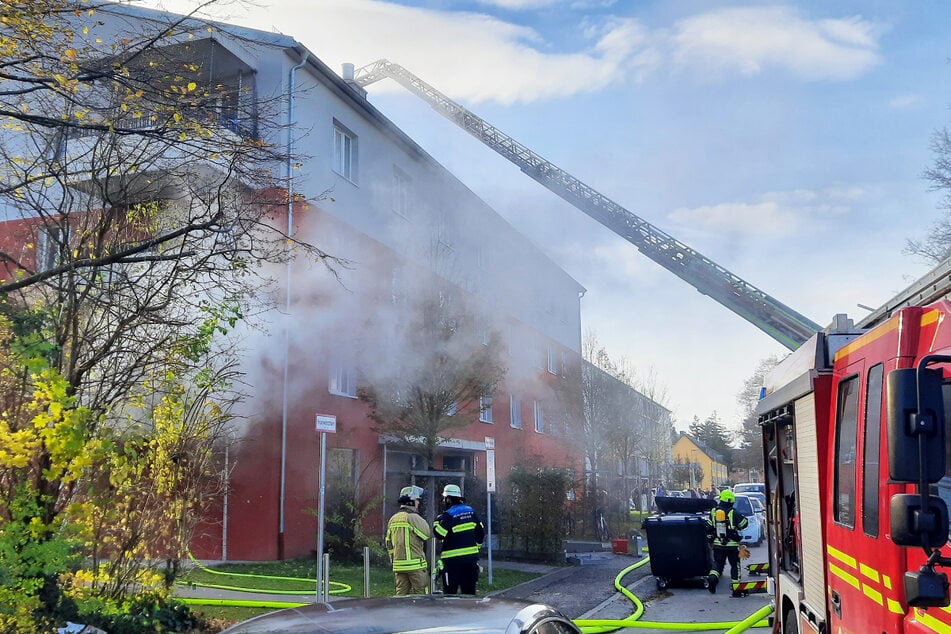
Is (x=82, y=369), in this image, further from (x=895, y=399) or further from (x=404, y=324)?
(x=404, y=324)

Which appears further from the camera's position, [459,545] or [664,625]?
[664,625]

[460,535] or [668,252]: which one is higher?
[668,252]

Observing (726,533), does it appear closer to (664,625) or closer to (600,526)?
(664,625)

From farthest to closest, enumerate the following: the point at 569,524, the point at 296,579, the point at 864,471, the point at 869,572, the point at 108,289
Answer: the point at 569,524, the point at 296,579, the point at 108,289, the point at 864,471, the point at 869,572

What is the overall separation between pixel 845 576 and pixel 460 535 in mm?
5385

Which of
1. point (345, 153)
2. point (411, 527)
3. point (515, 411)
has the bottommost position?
point (411, 527)

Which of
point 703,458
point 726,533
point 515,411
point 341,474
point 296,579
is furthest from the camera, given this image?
point 703,458

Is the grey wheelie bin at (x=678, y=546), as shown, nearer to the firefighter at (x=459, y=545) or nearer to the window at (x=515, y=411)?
the firefighter at (x=459, y=545)

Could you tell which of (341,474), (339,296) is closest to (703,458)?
(341,474)

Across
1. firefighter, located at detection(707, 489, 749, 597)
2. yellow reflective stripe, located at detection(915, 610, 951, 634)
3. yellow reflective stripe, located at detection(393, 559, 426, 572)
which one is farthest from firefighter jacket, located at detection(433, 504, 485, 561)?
yellow reflective stripe, located at detection(915, 610, 951, 634)

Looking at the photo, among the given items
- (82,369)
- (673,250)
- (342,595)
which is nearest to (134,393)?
(82,369)

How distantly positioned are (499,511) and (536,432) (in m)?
11.6

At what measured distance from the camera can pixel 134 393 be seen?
23.3 ft

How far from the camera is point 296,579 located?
12.7 metres
